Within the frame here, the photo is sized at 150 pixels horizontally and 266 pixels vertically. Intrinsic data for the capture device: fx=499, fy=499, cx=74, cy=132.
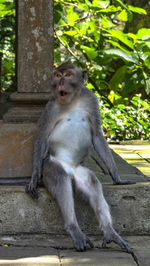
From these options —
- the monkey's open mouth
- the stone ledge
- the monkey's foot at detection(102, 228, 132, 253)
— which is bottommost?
the monkey's foot at detection(102, 228, 132, 253)

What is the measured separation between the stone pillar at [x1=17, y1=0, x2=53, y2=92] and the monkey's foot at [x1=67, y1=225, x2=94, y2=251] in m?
1.19

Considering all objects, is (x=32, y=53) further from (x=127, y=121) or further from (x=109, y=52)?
(x=127, y=121)

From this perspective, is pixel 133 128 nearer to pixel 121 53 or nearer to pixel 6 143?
pixel 121 53

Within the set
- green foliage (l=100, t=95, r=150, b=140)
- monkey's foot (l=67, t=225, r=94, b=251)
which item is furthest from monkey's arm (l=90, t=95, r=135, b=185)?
green foliage (l=100, t=95, r=150, b=140)

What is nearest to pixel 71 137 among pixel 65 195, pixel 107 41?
pixel 65 195

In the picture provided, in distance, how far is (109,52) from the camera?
595 cm

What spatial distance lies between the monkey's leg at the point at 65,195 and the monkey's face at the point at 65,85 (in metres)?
0.43

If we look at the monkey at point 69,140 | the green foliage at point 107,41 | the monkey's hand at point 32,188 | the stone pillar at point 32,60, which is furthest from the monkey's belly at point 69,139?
the green foliage at point 107,41

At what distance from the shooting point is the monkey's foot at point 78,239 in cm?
281

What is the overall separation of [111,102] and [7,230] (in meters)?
5.20

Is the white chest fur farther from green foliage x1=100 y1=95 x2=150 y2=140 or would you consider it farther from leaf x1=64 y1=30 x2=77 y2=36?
green foliage x1=100 y1=95 x2=150 y2=140

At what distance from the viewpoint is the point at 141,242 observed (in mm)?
3078

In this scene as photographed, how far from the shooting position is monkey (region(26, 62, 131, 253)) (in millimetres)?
3111

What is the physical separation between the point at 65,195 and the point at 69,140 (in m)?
0.44
